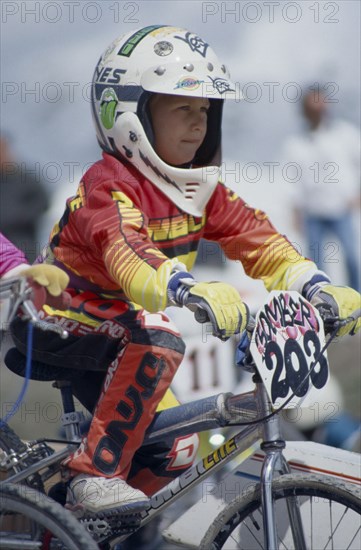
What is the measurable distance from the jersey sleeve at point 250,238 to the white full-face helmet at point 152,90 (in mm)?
162

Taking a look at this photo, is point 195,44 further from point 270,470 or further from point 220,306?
point 270,470

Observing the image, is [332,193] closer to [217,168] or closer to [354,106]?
[354,106]

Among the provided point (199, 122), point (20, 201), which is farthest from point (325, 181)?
point (199, 122)

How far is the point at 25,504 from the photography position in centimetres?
312

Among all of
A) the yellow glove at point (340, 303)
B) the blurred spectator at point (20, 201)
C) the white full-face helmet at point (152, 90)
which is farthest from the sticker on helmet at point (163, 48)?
the blurred spectator at point (20, 201)

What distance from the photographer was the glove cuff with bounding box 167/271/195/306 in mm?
3045

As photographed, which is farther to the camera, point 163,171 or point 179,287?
point 163,171

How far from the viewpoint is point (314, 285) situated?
3549 mm

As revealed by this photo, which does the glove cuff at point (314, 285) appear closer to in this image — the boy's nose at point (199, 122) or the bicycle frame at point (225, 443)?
the bicycle frame at point (225, 443)

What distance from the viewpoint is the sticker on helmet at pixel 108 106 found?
3504mm

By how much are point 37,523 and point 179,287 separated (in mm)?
837

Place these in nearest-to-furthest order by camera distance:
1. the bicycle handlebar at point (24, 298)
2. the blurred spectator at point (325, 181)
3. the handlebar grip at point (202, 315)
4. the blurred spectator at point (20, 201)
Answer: the bicycle handlebar at point (24, 298) → the handlebar grip at point (202, 315) → the blurred spectator at point (20, 201) → the blurred spectator at point (325, 181)

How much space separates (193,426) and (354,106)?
Result: 2.66 metres

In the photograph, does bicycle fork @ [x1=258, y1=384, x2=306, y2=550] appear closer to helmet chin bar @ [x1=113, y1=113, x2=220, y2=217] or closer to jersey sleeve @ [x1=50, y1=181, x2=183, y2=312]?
jersey sleeve @ [x1=50, y1=181, x2=183, y2=312]
